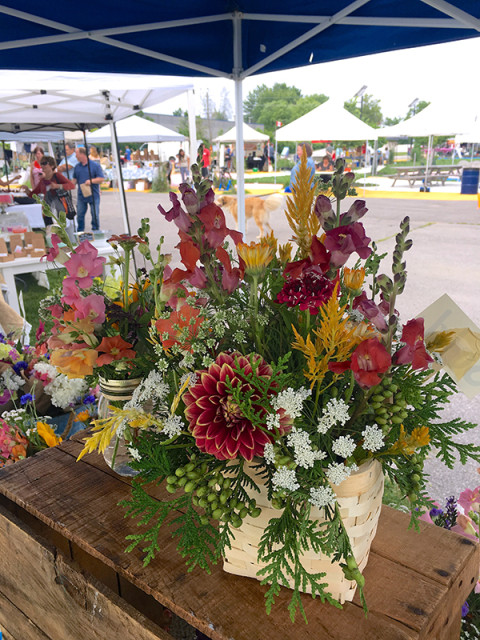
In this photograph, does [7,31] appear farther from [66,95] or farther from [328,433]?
[328,433]

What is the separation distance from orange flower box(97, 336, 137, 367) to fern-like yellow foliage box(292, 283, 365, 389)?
30 cm

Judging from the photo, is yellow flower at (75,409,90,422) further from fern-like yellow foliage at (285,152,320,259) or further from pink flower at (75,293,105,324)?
fern-like yellow foliage at (285,152,320,259)

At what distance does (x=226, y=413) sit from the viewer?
1.81 ft

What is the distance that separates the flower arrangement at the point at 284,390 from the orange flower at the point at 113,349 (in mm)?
94

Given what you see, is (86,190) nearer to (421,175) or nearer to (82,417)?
(82,417)

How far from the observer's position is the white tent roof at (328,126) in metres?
11.7

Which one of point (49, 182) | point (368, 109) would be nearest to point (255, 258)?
point (49, 182)

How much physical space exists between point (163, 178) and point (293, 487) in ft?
62.0

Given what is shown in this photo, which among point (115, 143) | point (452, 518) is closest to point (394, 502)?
point (452, 518)

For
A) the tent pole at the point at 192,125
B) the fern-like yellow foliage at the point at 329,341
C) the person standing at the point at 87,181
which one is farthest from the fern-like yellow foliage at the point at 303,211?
the person standing at the point at 87,181

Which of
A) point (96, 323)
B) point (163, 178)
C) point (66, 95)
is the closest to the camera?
point (96, 323)

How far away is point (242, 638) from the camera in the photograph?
625 mm

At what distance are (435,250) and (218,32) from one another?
5.58 meters

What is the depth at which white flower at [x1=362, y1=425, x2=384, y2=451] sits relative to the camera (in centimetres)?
54
